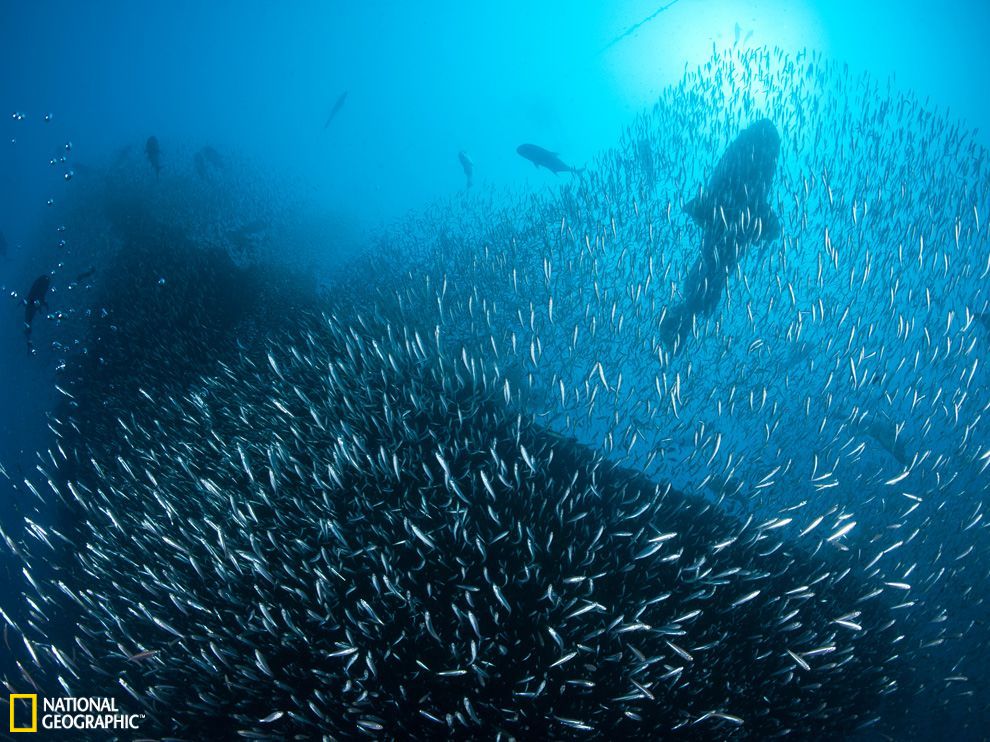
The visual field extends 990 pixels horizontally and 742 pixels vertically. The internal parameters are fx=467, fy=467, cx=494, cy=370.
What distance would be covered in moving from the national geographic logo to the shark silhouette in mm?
8260

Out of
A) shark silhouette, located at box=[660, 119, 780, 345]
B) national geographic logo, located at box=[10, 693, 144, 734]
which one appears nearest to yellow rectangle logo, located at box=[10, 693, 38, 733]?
national geographic logo, located at box=[10, 693, 144, 734]

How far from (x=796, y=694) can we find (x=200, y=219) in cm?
2058

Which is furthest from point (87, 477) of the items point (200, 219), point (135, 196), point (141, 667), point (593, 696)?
point (135, 196)

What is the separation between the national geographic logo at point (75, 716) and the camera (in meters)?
3.76

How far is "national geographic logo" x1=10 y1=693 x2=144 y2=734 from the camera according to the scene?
376 centimetres

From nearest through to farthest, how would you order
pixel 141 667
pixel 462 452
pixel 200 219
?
pixel 141 667 < pixel 462 452 < pixel 200 219

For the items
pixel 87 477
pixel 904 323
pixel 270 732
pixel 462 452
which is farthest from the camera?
pixel 87 477

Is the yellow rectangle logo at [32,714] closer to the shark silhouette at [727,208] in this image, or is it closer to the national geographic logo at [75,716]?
the national geographic logo at [75,716]

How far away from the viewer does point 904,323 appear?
22.4 feet

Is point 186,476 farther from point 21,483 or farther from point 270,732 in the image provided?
point 21,483

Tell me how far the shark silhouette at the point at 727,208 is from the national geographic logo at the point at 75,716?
27.1 ft

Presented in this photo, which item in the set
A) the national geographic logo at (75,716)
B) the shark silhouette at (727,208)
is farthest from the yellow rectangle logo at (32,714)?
the shark silhouette at (727,208)

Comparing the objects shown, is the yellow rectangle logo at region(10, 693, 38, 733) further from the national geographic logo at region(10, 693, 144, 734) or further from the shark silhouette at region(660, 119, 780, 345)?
the shark silhouette at region(660, 119, 780, 345)

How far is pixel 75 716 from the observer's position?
3879 mm
